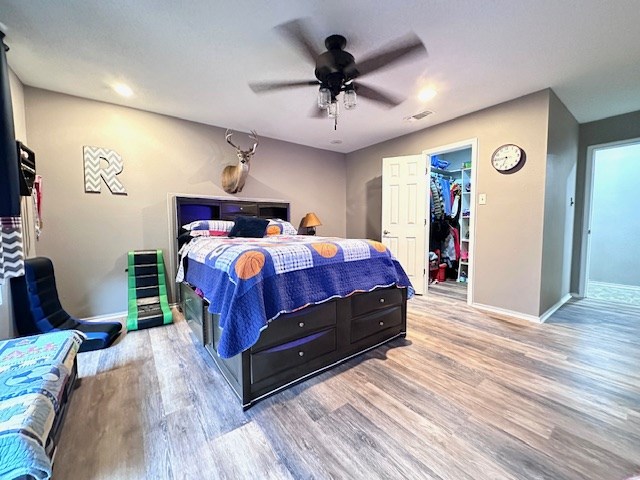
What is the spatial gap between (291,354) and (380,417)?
67cm

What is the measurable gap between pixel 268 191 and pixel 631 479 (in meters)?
4.36

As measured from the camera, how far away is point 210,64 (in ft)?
7.60

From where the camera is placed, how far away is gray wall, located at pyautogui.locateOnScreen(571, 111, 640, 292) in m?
3.38

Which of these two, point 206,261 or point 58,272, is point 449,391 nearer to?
point 206,261

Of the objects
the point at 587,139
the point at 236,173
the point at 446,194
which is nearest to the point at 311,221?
the point at 236,173

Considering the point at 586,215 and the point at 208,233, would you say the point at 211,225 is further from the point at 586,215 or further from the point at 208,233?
the point at 586,215

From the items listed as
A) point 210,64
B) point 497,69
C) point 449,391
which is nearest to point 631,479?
point 449,391

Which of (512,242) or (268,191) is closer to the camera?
(512,242)

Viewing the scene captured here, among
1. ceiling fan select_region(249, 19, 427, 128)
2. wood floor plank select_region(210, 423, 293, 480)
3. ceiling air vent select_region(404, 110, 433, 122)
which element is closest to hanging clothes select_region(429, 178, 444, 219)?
ceiling air vent select_region(404, 110, 433, 122)

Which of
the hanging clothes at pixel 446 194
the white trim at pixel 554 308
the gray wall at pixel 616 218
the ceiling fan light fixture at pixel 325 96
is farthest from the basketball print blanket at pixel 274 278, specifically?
the gray wall at pixel 616 218

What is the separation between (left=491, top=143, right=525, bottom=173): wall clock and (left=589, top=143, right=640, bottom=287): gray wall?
2.54 metres

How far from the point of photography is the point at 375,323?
228 centimetres

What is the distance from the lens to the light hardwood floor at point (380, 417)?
3.96 feet

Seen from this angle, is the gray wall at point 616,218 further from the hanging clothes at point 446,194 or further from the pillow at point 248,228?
the pillow at point 248,228
